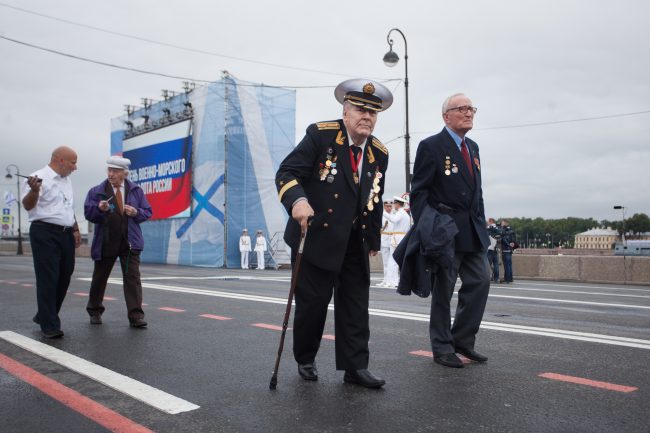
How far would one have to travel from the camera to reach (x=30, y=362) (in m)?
4.48

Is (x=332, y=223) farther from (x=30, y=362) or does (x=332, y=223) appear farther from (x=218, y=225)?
(x=218, y=225)

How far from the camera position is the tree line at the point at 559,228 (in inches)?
5108

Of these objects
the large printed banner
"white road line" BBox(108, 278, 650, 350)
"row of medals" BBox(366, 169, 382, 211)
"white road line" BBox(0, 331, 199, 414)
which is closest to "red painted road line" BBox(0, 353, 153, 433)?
"white road line" BBox(0, 331, 199, 414)

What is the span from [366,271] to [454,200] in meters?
1.11

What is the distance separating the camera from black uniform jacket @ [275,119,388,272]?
12.6 feet

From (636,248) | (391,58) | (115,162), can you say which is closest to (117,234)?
(115,162)

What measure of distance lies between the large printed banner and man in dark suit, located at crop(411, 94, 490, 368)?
24.2 metres

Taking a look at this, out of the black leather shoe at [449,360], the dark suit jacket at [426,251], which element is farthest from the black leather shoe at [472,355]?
the dark suit jacket at [426,251]

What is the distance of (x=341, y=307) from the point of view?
405 cm

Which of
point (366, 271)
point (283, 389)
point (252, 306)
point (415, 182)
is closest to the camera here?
point (283, 389)

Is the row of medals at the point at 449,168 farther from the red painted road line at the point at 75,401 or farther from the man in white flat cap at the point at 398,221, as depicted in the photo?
the man in white flat cap at the point at 398,221

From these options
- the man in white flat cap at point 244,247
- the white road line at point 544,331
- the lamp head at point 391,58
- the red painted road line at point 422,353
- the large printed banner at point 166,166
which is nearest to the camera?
the red painted road line at point 422,353

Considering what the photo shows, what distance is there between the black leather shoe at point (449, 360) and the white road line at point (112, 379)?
1888mm

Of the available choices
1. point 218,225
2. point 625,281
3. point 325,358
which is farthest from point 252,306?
point 218,225
